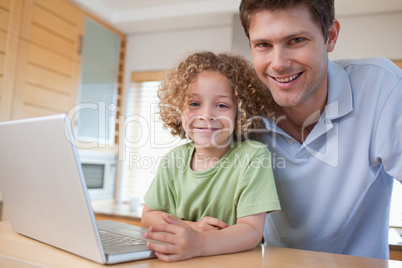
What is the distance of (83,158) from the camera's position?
315 cm

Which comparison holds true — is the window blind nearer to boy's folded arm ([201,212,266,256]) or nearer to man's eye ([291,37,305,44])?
man's eye ([291,37,305,44])

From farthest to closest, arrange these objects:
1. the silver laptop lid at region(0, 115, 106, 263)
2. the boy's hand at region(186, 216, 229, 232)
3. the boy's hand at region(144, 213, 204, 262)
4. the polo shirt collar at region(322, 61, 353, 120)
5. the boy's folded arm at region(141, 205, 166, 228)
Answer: the polo shirt collar at region(322, 61, 353, 120)
the boy's folded arm at region(141, 205, 166, 228)
the boy's hand at region(186, 216, 229, 232)
the boy's hand at region(144, 213, 204, 262)
the silver laptop lid at region(0, 115, 106, 263)

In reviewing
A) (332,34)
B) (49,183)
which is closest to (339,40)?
(332,34)

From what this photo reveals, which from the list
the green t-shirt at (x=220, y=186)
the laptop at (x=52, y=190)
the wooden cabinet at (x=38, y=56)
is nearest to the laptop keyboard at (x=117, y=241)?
the laptop at (x=52, y=190)

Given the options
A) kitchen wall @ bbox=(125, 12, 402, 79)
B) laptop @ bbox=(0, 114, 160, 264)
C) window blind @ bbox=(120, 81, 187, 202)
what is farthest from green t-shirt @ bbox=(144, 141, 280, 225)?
window blind @ bbox=(120, 81, 187, 202)

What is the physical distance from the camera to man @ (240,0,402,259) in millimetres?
1019

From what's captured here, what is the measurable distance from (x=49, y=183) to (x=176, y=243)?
24 centimetres

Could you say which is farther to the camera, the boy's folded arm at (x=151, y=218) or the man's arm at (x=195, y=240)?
the boy's folded arm at (x=151, y=218)

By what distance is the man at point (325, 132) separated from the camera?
3.34 ft

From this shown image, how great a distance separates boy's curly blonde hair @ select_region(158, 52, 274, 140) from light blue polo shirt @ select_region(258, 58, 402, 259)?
0.08 meters

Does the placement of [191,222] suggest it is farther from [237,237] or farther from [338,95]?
[338,95]

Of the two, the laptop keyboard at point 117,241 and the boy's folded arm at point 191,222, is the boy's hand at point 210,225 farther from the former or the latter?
the laptop keyboard at point 117,241

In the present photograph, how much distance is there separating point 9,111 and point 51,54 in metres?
0.59

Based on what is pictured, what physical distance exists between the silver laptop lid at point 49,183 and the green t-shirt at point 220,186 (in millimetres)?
404
